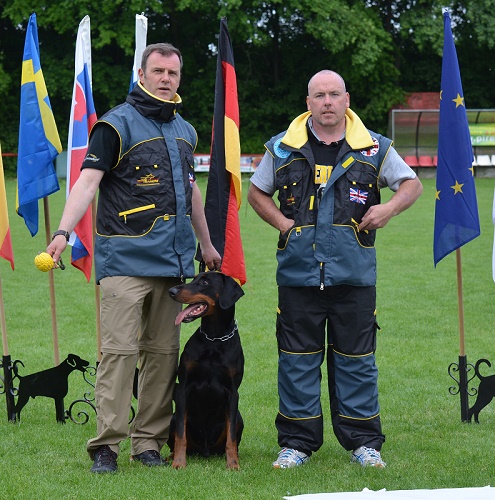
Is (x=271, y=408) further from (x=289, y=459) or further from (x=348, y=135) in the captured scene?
(x=348, y=135)

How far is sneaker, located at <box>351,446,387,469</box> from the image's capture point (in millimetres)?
5152

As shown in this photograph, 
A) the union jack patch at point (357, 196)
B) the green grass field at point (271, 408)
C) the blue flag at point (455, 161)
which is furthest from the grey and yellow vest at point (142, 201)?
the blue flag at point (455, 161)

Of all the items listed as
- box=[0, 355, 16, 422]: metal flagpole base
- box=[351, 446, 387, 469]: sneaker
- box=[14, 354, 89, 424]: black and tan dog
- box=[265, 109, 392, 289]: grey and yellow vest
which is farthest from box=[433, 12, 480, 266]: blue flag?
box=[0, 355, 16, 422]: metal flagpole base

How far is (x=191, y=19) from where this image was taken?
38.9m

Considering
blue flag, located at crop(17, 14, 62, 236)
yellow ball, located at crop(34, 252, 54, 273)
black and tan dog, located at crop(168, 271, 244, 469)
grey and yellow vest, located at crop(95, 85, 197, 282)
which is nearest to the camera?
yellow ball, located at crop(34, 252, 54, 273)

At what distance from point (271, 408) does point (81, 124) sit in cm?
241

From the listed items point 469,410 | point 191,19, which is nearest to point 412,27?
point 191,19

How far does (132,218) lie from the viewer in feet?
16.4

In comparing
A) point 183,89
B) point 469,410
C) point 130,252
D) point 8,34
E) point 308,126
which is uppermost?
point 8,34

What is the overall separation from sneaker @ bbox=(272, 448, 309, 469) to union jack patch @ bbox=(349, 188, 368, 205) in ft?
4.75

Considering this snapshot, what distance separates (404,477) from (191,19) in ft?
117

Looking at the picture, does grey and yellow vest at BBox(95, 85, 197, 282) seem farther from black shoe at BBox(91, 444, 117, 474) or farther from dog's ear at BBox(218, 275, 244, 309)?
black shoe at BBox(91, 444, 117, 474)

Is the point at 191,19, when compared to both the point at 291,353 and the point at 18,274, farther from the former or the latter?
the point at 291,353

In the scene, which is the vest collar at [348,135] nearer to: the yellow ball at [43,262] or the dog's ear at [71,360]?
the yellow ball at [43,262]
